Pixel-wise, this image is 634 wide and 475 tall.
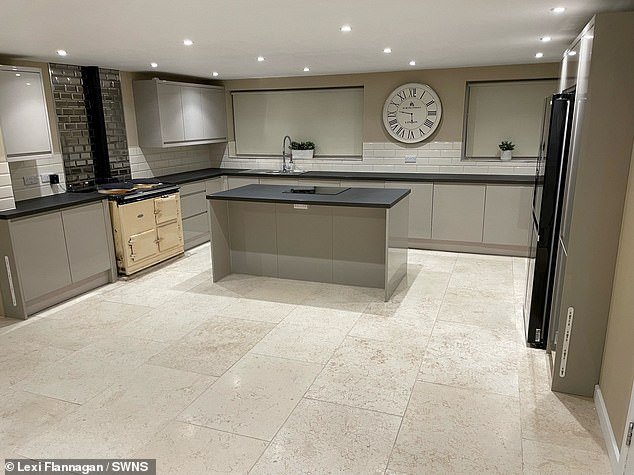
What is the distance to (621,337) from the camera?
2.27 meters

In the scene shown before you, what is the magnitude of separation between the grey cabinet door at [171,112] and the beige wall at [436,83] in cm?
145

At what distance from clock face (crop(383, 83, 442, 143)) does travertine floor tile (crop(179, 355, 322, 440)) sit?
12.8 feet

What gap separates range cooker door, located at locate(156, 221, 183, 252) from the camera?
5.26 m

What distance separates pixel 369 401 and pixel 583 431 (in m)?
1.11

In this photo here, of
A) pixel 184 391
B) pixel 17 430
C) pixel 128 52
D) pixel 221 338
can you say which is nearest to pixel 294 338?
pixel 221 338

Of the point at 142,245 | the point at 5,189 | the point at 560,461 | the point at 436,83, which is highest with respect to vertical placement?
the point at 436,83

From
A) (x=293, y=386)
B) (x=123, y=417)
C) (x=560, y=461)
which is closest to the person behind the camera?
(x=560, y=461)

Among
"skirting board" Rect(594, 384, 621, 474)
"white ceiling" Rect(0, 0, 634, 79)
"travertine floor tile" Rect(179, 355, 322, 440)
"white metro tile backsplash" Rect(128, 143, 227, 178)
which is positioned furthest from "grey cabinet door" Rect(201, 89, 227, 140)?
"skirting board" Rect(594, 384, 621, 474)

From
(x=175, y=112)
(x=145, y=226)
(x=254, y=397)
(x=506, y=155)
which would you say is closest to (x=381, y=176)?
(x=506, y=155)

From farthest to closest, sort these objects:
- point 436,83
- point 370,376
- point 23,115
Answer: point 436,83
point 23,115
point 370,376

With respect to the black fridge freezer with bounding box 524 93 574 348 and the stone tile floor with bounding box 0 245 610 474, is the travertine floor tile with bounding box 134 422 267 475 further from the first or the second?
the black fridge freezer with bounding box 524 93 574 348

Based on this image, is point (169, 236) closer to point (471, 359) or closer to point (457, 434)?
point (471, 359)

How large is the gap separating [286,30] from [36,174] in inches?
119

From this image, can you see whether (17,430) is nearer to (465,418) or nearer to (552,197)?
(465,418)
